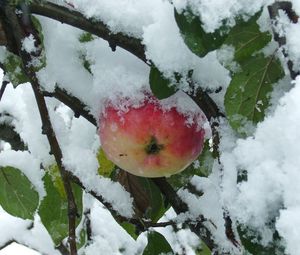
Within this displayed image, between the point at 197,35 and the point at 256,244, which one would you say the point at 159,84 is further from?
the point at 256,244

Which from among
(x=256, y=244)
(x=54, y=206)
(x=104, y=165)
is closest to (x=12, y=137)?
(x=54, y=206)

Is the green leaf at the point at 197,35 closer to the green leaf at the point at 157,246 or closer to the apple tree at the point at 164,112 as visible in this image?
the apple tree at the point at 164,112

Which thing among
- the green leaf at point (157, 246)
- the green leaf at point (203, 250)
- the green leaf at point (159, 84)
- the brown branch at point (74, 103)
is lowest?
the green leaf at point (159, 84)

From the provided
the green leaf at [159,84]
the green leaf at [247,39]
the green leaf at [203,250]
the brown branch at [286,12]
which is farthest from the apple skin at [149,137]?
the green leaf at [203,250]

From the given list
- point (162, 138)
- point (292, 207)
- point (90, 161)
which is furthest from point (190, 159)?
point (292, 207)

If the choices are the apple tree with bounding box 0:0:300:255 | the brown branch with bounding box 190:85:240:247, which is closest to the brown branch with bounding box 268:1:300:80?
the apple tree with bounding box 0:0:300:255

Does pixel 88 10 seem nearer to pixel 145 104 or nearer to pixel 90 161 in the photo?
pixel 145 104
